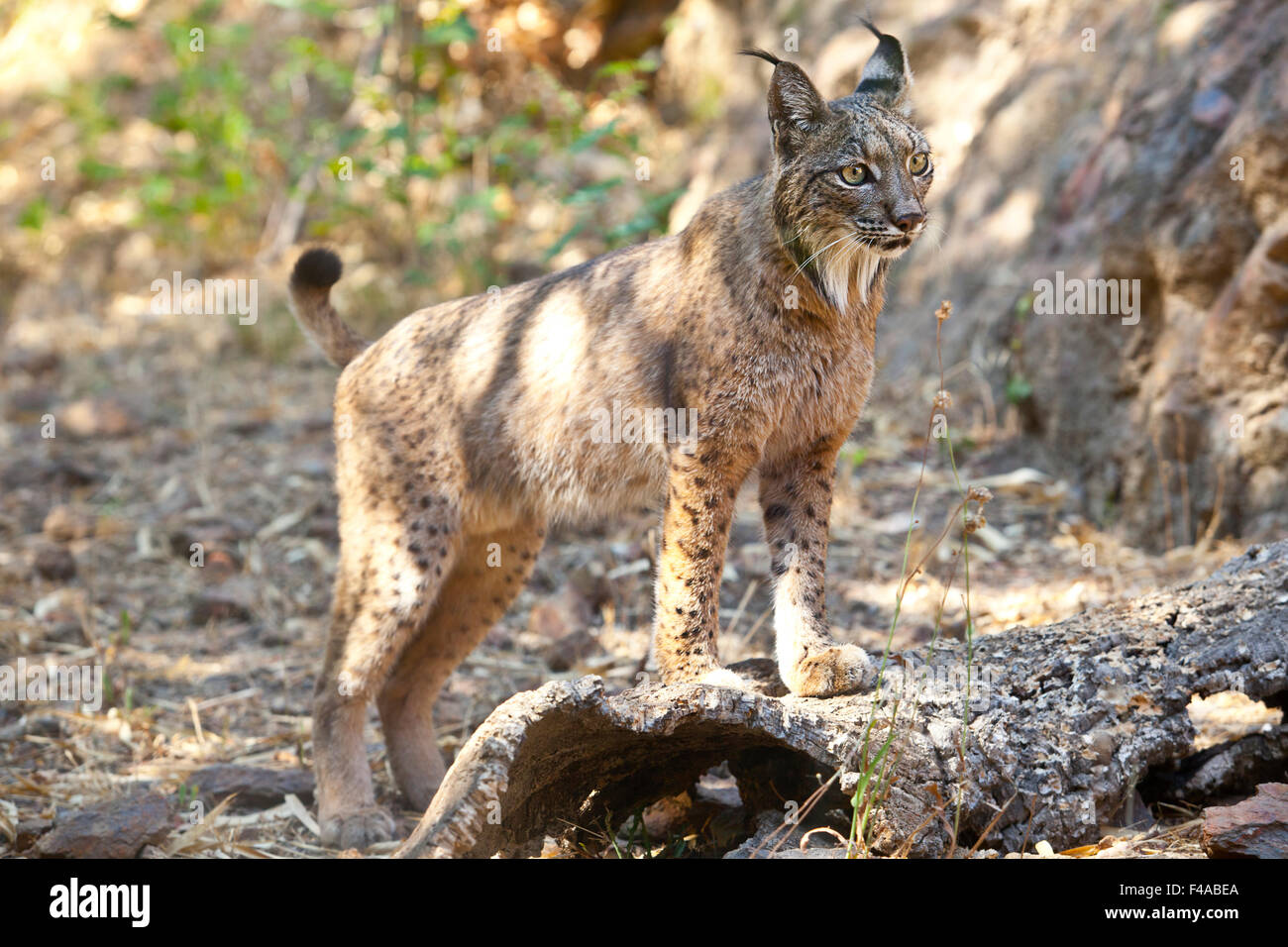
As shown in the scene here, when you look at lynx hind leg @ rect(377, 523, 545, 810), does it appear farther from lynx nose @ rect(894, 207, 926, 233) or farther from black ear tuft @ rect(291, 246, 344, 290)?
lynx nose @ rect(894, 207, 926, 233)

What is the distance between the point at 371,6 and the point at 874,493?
8.05 metres

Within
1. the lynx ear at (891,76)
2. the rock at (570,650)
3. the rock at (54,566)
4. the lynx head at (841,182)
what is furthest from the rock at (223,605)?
the lynx ear at (891,76)

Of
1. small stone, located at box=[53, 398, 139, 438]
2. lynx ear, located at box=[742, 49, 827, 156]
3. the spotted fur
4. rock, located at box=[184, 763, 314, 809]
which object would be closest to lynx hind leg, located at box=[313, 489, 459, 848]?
the spotted fur

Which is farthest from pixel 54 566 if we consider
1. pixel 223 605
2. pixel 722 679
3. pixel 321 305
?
pixel 722 679

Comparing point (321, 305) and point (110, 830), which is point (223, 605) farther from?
point (110, 830)

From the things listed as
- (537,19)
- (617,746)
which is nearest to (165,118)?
(537,19)

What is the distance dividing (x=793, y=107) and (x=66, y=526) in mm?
5485

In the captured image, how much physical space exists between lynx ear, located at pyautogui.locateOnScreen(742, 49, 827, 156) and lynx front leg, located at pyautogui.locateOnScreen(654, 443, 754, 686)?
1.13 m

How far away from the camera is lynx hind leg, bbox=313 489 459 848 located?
4660 mm

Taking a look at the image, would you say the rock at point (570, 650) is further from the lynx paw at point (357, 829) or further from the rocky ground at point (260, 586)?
the lynx paw at point (357, 829)

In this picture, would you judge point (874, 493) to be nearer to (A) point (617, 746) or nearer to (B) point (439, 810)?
(A) point (617, 746)

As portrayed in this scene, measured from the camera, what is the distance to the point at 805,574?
4293 millimetres

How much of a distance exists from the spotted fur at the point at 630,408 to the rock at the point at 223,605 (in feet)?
5.92

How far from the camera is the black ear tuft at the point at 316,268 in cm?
512
